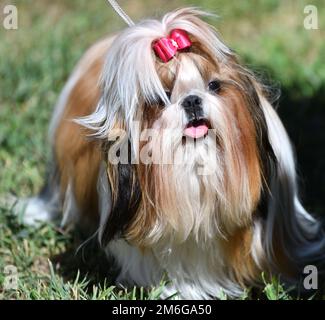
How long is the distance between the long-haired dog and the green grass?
0.69 feet

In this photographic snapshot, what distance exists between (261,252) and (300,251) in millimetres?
333

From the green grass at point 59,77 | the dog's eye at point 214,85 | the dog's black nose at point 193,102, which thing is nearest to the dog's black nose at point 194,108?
the dog's black nose at point 193,102

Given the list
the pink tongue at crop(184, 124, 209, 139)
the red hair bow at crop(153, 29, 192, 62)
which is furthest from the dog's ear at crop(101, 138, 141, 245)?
the red hair bow at crop(153, 29, 192, 62)

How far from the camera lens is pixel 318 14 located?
6.66 metres

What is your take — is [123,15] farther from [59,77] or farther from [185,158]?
[59,77]

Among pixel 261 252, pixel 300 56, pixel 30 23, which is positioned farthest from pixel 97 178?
pixel 30 23

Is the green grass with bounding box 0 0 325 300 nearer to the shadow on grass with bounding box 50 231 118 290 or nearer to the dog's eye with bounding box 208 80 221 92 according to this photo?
the shadow on grass with bounding box 50 231 118 290

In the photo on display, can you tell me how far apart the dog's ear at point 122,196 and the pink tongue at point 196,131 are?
0.25m

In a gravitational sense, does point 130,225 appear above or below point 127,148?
below

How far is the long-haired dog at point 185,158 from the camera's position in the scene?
3.15 m

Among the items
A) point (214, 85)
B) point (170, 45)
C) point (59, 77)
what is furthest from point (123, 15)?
point (59, 77)

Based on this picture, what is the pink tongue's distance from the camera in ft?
10.2

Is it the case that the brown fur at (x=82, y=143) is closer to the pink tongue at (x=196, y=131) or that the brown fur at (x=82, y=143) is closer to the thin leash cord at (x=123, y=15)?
the thin leash cord at (x=123, y=15)
